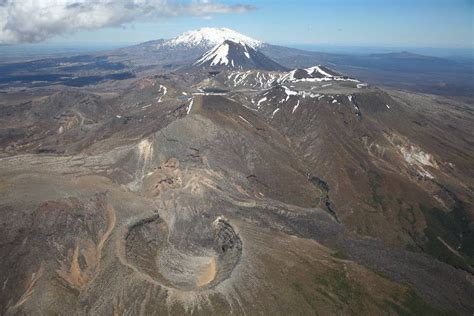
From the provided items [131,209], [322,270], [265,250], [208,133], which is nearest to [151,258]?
[131,209]

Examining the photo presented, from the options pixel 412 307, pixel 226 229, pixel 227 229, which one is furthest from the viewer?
pixel 226 229

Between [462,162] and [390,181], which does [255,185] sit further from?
[462,162]

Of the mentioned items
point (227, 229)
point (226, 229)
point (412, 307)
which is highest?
point (227, 229)

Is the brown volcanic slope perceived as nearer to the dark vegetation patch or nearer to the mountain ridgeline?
the dark vegetation patch

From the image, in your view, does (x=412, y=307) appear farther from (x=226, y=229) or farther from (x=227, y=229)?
(x=226, y=229)

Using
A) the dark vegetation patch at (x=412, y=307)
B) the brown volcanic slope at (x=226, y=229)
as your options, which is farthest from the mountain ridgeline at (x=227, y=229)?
the brown volcanic slope at (x=226, y=229)

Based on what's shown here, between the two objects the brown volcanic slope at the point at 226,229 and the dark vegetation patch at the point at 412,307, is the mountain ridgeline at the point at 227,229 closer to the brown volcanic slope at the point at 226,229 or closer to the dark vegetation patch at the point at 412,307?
the dark vegetation patch at the point at 412,307

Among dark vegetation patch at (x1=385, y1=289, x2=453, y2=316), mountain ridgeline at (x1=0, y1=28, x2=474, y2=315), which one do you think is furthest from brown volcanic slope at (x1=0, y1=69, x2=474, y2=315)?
mountain ridgeline at (x1=0, y1=28, x2=474, y2=315)

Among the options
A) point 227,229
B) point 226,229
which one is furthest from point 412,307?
point 226,229
